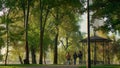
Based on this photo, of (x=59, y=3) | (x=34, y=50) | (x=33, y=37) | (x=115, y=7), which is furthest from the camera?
(x=34, y=50)

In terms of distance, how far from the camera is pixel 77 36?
73250 mm

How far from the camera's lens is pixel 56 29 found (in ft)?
197

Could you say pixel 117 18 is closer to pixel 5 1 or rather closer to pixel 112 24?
pixel 112 24

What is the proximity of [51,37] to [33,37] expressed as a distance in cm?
493

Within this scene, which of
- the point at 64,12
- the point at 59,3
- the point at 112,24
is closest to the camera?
the point at 112,24

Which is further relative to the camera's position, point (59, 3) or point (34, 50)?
point (34, 50)

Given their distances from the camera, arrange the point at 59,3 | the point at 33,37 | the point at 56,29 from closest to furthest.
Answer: the point at 59,3
the point at 56,29
the point at 33,37

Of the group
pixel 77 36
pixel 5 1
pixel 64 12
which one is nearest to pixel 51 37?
pixel 77 36

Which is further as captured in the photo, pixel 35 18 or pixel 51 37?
pixel 51 37

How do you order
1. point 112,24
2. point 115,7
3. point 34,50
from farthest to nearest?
point 34,50 < point 112,24 < point 115,7

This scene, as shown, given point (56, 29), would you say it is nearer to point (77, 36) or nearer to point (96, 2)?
point (77, 36)

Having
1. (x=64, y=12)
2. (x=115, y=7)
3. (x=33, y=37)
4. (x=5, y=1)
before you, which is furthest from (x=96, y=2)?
(x=33, y=37)

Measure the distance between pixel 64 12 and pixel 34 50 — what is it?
15.9 metres

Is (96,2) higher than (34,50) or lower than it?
higher
